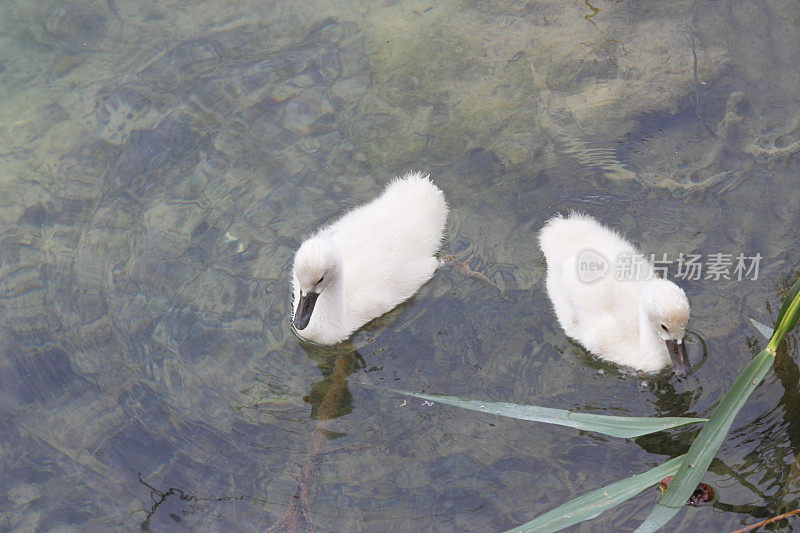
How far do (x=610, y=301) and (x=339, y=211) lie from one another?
1.59m

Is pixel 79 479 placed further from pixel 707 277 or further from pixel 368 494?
pixel 707 277

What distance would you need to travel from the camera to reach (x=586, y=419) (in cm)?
345

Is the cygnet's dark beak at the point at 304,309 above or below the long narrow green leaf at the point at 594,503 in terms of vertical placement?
above

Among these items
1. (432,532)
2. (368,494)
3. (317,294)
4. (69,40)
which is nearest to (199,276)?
(317,294)

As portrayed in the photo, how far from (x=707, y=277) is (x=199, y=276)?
265 cm

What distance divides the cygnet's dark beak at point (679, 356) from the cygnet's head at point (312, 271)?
62.6 inches

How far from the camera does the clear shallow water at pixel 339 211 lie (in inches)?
147

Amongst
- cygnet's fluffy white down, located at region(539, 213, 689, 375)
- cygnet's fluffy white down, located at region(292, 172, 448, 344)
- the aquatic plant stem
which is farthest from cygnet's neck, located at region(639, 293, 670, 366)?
cygnet's fluffy white down, located at region(292, 172, 448, 344)

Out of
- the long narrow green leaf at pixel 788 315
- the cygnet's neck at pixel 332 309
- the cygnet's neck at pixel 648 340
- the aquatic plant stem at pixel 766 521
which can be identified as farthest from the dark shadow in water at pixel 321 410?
the long narrow green leaf at pixel 788 315

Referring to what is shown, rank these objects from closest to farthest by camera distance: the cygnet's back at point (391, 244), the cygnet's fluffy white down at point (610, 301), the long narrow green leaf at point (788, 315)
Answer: the long narrow green leaf at point (788, 315) → the cygnet's fluffy white down at point (610, 301) → the cygnet's back at point (391, 244)

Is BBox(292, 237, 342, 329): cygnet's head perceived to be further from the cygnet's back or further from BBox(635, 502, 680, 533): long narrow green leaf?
BBox(635, 502, 680, 533): long narrow green leaf

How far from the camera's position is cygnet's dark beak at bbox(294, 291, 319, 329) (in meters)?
4.01

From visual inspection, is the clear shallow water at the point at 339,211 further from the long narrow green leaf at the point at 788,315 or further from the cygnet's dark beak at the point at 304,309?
the long narrow green leaf at the point at 788,315

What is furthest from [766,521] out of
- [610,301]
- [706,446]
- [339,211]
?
[339,211]
